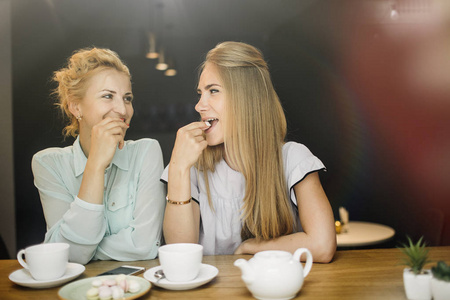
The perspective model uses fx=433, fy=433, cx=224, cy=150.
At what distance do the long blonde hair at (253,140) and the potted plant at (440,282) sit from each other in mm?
783

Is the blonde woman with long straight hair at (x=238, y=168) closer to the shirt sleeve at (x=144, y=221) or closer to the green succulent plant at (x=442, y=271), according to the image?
the shirt sleeve at (x=144, y=221)

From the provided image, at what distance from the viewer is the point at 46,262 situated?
1329mm

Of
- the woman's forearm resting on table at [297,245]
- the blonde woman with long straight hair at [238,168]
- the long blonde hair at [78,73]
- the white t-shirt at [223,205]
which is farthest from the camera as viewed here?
the long blonde hair at [78,73]

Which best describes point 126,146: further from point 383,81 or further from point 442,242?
point 442,242

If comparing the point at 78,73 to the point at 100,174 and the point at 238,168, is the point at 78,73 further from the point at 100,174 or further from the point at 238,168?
the point at 238,168

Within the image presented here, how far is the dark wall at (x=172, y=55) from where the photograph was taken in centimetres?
220

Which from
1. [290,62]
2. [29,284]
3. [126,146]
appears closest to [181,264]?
[29,284]

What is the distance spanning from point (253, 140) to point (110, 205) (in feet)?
2.32

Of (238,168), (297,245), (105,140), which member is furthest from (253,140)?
(105,140)

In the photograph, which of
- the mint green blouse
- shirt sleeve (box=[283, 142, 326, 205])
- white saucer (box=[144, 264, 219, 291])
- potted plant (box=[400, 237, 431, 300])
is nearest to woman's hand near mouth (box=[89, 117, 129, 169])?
the mint green blouse

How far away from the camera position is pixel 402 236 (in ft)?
9.54

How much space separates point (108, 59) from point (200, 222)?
92cm

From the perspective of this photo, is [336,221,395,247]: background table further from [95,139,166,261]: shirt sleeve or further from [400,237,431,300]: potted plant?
[400,237,431,300]: potted plant

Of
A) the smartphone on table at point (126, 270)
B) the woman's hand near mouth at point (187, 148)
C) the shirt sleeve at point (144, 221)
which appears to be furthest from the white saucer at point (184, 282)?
the woman's hand near mouth at point (187, 148)
